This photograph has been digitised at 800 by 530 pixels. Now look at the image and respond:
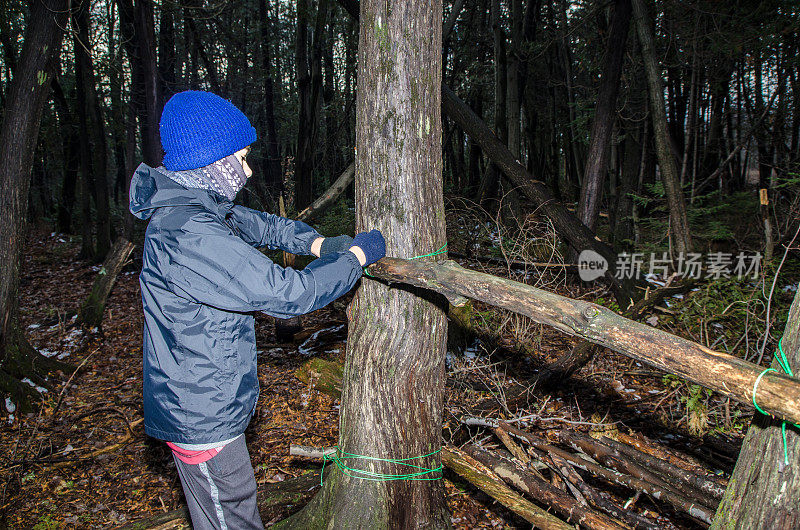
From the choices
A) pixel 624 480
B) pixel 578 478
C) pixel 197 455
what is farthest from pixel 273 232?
pixel 624 480

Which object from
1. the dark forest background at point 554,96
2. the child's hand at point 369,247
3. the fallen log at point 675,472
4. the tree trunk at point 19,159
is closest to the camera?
the child's hand at point 369,247

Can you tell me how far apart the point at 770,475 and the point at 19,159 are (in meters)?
7.56

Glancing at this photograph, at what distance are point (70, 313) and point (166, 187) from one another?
854 cm

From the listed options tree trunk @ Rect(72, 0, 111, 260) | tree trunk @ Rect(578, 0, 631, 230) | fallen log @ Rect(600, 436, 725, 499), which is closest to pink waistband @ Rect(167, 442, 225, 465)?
fallen log @ Rect(600, 436, 725, 499)

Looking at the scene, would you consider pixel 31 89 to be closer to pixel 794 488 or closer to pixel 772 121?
pixel 794 488

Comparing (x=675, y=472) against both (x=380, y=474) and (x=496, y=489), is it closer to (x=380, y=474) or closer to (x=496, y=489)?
(x=496, y=489)

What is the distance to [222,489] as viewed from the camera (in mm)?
2227

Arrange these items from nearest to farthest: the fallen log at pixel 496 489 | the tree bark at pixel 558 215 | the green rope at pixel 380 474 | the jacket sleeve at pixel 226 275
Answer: the jacket sleeve at pixel 226 275 → the green rope at pixel 380 474 → the fallen log at pixel 496 489 → the tree bark at pixel 558 215

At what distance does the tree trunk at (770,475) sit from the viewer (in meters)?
1.86

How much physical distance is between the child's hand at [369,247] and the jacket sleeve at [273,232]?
1.33ft

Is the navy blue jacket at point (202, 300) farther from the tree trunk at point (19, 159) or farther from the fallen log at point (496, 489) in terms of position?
the tree trunk at point (19, 159)

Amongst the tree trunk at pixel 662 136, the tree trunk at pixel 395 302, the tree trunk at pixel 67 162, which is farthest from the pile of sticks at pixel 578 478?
the tree trunk at pixel 67 162

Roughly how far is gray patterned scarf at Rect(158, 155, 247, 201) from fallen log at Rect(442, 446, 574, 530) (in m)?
2.54

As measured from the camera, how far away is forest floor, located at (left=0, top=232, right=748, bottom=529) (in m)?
3.73
